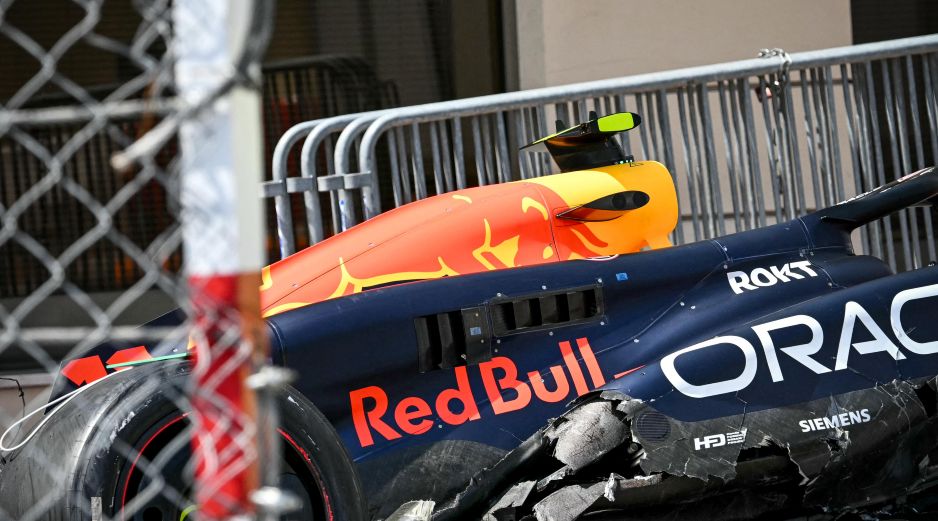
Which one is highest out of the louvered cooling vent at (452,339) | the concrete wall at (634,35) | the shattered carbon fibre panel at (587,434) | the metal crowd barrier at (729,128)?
the concrete wall at (634,35)

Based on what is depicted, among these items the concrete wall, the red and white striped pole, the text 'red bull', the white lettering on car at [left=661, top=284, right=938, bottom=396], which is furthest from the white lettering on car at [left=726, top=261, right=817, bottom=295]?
the concrete wall

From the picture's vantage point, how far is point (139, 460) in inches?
99.2

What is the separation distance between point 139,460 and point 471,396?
104cm

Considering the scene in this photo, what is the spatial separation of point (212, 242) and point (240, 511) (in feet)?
1.00

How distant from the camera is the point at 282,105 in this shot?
23.7 ft

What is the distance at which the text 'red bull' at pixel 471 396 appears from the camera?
10.4ft

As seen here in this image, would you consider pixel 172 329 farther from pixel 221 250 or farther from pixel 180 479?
pixel 221 250

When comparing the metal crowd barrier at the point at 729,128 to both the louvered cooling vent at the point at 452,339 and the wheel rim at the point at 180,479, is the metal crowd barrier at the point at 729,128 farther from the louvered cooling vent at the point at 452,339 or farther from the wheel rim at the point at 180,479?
the wheel rim at the point at 180,479

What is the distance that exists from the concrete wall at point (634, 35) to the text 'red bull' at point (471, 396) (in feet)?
12.5

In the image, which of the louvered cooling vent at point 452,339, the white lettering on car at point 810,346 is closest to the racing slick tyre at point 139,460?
the louvered cooling vent at point 452,339

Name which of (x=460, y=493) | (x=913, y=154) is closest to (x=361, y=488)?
(x=460, y=493)

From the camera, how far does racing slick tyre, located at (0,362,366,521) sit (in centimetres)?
251

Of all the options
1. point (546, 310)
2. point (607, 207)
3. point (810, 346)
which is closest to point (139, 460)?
point (546, 310)

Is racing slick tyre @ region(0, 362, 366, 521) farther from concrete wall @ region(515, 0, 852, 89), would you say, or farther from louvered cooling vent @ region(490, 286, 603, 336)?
concrete wall @ region(515, 0, 852, 89)
